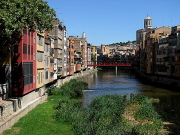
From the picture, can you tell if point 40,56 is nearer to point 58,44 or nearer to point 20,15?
point 58,44

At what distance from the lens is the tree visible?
61.2 feet

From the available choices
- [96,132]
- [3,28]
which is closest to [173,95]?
[96,132]

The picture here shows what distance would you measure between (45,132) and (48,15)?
9042 millimetres

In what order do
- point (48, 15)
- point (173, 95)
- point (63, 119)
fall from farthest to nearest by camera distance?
1. point (173, 95)
2. point (63, 119)
3. point (48, 15)

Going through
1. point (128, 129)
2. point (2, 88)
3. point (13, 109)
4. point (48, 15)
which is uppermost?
point (48, 15)

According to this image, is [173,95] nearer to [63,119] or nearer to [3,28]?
[63,119]

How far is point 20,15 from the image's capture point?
1969 centimetres

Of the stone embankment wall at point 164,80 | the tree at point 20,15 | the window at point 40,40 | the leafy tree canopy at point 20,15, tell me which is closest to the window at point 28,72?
the window at point 40,40

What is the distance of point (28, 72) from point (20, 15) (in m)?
11.0

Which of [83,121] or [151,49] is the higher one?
[151,49]

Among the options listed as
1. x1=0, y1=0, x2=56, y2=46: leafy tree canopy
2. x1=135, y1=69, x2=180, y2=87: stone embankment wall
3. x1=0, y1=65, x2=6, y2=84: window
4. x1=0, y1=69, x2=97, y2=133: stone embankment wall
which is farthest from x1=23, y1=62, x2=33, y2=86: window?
x1=135, y1=69, x2=180, y2=87: stone embankment wall

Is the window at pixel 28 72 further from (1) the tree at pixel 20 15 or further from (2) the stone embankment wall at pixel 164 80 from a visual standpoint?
(2) the stone embankment wall at pixel 164 80

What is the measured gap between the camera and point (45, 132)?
2044cm

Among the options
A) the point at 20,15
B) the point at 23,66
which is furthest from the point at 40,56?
the point at 20,15
